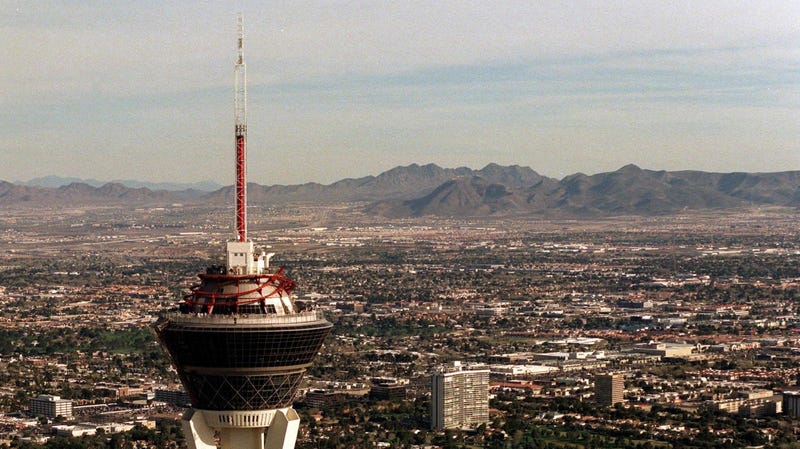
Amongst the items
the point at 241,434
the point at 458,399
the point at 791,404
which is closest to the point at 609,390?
the point at 791,404

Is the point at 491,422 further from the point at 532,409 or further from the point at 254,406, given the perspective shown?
the point at 254,406

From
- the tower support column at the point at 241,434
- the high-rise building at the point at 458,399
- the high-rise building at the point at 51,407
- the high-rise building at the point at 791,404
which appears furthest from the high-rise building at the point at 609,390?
the tower support column at the point at 241,434

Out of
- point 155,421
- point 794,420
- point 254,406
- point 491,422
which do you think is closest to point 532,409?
point 491,422

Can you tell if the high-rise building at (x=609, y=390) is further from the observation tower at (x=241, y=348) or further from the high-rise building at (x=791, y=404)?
→ the observation tower at (x=241, y=348)

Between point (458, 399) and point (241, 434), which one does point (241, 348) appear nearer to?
point (241, 434)

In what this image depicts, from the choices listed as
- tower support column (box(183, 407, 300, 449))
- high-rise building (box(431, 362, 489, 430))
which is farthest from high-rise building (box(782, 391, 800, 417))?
tower support column (box(183, 407, 300, 449))

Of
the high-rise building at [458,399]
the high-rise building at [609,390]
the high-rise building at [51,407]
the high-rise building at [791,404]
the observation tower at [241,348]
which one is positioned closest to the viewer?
the observation tower at [241,348]
